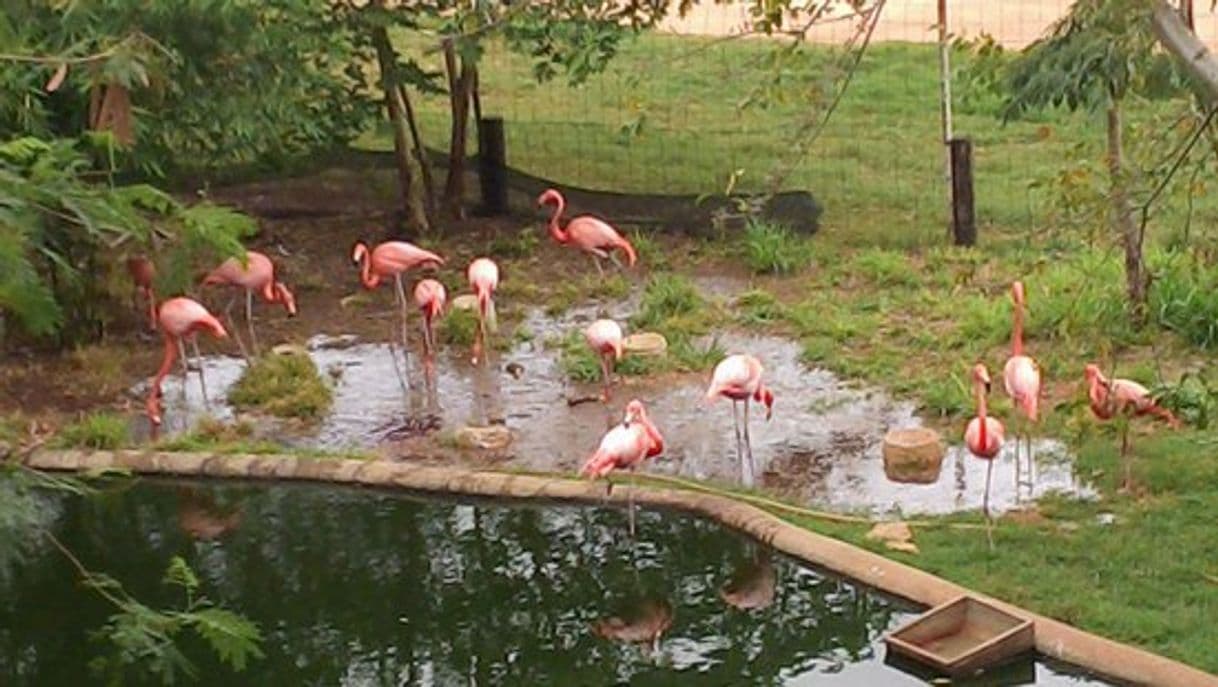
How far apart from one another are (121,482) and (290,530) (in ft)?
2.71

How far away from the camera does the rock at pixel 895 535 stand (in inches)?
275

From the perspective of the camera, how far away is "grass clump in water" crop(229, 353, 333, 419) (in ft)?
28.8

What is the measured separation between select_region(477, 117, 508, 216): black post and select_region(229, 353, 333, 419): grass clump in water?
9.52 ft

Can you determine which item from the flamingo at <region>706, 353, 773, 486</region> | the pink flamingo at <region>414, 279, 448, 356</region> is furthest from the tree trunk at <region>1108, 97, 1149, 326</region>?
the pink flamingo at <region>414, 279, 448, 356</region>

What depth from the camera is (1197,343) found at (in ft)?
28.9

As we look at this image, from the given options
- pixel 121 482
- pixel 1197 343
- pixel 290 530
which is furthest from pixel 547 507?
pixel 1197 343

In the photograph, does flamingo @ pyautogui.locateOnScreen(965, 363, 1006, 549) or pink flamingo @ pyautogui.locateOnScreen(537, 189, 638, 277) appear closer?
flamingo @ pyautogui.locateOnScreen(965, 363, 1006, 549)

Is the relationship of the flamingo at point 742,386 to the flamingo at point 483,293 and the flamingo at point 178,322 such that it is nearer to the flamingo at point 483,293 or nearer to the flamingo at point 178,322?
the flamingo at point 483,293

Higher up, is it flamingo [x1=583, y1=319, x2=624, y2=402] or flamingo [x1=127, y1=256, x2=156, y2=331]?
flamingo [x1=127, y1=256, x2=156, y2=331]

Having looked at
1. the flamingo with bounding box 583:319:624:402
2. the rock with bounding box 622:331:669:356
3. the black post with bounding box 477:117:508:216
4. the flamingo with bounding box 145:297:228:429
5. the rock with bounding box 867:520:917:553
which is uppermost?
the black post with bounding box 477:117:508:216

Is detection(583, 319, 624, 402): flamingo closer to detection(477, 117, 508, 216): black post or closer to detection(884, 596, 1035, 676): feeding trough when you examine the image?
detection(884, 596, 1035, 676): feeding trough

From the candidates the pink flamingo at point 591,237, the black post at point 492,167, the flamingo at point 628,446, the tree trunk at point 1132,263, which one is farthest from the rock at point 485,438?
the black post at point 492,167

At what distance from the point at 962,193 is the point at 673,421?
285 centimetres

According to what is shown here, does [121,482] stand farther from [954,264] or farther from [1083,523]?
[954,264]
